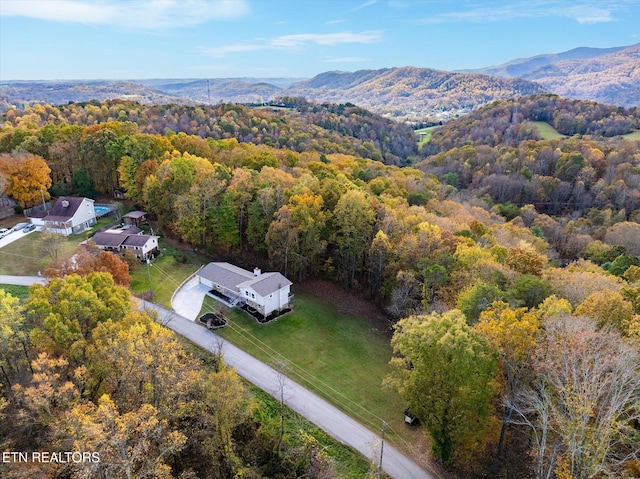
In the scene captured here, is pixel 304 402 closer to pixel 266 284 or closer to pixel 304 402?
pixel 304 402

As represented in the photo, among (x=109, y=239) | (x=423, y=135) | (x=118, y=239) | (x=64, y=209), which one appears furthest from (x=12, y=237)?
(x=423, y=135)

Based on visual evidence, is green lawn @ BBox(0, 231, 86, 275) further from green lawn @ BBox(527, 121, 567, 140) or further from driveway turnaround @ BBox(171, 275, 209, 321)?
green lawn @ BBox(527, 121, 567, 140)

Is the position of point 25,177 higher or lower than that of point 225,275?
higher

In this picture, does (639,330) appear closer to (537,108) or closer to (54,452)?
(54,452)

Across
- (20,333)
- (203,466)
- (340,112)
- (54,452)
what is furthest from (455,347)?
(340,112)

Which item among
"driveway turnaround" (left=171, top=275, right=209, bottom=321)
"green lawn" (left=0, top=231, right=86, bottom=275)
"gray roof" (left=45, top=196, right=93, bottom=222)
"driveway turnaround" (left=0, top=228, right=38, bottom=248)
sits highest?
"gray roof" (left=45, top=196, right=93, bottom=222)

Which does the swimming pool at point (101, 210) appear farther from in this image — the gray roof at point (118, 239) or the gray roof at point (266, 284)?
the gray roof at point (266, 284)

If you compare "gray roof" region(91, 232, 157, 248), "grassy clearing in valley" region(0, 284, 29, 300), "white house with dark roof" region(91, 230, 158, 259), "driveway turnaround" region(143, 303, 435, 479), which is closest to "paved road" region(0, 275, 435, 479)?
"driveway turnaround" region(143, 303, 435, 479)

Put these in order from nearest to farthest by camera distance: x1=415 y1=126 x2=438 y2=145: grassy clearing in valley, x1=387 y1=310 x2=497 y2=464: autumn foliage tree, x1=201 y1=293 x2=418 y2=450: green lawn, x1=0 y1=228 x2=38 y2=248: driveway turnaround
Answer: x1=387 y1=310 x2=497 y2=464: autumn foliage tree
x1=201 y1=293 x2=418 y2=450: green lawn
x1=0 y1=228 x2=38 y2=248: driveway turnaround
x1=415 y1=126 x2=438 y2=145: grassy clearing in valley
